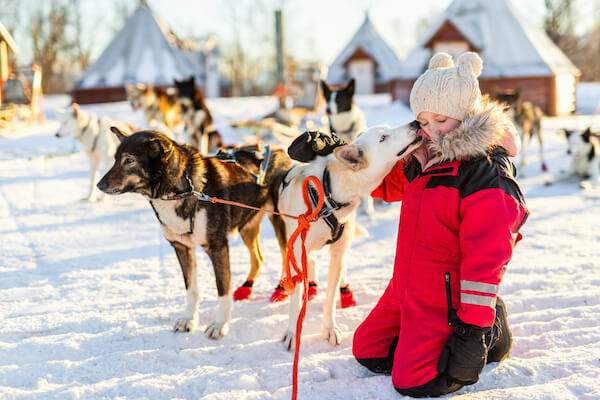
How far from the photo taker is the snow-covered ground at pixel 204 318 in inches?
88.7

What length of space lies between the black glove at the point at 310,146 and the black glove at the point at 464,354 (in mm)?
1134

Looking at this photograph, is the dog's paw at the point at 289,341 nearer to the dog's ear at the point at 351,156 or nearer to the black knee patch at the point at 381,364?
the black knee patch at the point at 381,364

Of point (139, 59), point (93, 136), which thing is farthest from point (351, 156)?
point (139, 59)

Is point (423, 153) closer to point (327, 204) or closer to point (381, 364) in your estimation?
point (327, 204)

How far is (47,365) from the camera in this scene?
241 centimetres

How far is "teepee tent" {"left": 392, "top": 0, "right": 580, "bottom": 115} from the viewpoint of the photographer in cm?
1484

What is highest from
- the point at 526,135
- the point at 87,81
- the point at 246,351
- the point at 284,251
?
the point at 87,81

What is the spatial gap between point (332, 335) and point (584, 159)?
6.28 m

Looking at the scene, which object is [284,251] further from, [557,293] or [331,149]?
[557,293]

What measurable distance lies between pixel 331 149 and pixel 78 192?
5.37m

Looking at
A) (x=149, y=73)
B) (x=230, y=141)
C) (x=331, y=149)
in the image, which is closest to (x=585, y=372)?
(x=331, y=149)

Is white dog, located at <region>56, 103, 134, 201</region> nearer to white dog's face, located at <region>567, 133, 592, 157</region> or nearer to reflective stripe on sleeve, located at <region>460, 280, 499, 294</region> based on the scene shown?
reflective stripe on sleeve, located at <region>460, 280, 499, 294</region>

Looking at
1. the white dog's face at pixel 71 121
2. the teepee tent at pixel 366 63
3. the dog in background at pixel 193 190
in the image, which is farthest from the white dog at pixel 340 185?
the teepee tent at pixel 366 63

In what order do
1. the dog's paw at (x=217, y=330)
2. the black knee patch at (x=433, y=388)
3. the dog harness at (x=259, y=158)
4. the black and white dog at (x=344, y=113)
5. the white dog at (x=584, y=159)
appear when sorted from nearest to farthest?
the black knee patch at (x=433, y=388) < the dog's paw at (x=217, y=330) < the dog harness at (x=259, y=158) < the black and white dog at (x=344, y=113) < the white dog at (x=584, y=159)
